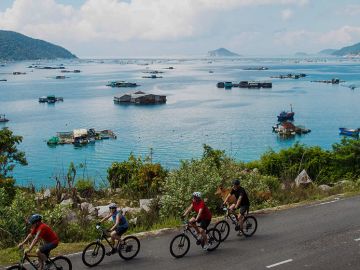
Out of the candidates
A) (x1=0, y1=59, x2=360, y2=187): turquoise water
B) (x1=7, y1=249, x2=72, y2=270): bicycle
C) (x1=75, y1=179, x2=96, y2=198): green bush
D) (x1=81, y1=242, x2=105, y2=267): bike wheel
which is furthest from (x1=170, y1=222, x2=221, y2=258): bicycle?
(x1=0, y1=59, x2=360, y2=187): turquoise water

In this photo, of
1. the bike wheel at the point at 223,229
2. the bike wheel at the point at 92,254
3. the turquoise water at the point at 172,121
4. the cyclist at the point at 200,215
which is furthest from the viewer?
the turquoise water at the point at 172,121

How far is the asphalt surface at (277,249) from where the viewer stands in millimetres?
13539

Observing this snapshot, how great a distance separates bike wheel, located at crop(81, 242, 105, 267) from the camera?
43.4 ft

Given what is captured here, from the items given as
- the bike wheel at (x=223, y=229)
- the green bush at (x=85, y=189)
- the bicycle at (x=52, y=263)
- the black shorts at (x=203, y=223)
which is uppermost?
the black shorts at (x=203, y=223)

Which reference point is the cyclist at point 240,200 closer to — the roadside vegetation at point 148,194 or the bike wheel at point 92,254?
the roadside vegetation at point 148,194

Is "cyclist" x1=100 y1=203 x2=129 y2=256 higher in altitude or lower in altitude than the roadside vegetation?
higher

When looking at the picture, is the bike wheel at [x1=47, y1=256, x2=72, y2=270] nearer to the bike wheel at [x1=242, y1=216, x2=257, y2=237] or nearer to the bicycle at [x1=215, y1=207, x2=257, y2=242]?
the bicycle at [x1=215, y1=207, x2=257, y2=242]

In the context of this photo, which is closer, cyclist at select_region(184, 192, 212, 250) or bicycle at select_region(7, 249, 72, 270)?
bicycle at select_region(7, 249, 72, 270)

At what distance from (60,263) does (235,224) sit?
6.16 meters

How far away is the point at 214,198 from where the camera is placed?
66.1 feet

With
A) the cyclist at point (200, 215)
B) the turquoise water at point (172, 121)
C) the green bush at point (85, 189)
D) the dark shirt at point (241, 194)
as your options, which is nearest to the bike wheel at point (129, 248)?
the cyclist at point (200, 215)

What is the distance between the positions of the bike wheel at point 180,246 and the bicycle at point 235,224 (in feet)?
→ 5.23

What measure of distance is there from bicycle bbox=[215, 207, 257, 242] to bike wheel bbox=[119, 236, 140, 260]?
9.43ft

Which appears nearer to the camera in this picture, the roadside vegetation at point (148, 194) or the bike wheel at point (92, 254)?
the bike wheel at point (92, 254)
